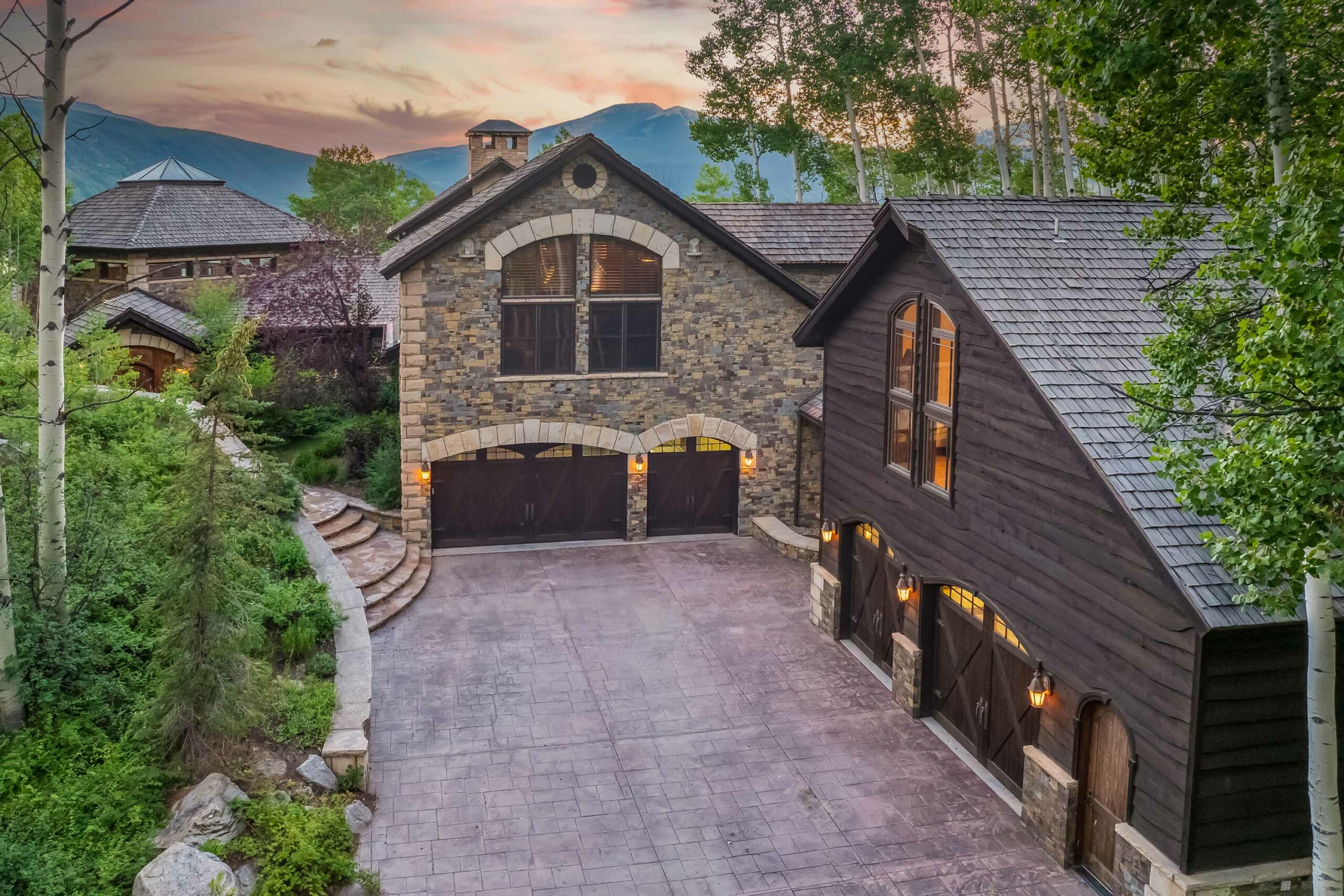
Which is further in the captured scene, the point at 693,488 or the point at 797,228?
the point at 797,228

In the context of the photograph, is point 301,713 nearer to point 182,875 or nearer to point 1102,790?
point 182,875

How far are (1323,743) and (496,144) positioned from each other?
25.9 m

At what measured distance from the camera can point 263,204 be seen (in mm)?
40469

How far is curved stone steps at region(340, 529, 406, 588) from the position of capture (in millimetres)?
18594

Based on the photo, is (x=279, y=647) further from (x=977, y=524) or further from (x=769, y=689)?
(x=977, y=524)

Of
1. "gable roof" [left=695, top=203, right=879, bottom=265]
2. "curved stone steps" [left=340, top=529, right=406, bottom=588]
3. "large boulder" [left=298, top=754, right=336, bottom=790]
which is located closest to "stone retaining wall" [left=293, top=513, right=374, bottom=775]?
"large boulder" [left=298, top=754, right=336, bottom=790]

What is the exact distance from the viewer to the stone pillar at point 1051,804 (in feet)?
36.1

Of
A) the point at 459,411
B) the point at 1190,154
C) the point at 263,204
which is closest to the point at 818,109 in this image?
the point at 263,204

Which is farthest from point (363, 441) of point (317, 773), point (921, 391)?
point (921, 391)

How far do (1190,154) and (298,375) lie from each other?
20.2 meters

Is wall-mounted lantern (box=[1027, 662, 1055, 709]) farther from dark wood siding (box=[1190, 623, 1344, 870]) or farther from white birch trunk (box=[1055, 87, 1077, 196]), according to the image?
white birch trunk (box=[1055, 87, 1077, 196])

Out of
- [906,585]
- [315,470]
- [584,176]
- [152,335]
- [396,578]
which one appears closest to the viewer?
[906,585]

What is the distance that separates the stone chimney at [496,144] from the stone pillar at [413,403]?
9.63m

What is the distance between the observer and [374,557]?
19.5 meters
